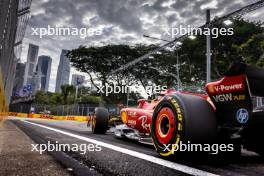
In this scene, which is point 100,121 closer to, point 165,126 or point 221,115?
point 165,126

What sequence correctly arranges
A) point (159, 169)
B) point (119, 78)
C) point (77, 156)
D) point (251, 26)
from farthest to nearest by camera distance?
point (119, 78) → point (251, 26) → point (77, 156) → point (159, 169)

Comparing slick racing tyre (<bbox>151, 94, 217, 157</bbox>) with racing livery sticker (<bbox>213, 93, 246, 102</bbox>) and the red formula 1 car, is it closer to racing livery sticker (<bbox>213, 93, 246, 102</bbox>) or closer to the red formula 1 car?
the red formula 1 car

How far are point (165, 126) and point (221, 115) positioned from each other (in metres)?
0.69

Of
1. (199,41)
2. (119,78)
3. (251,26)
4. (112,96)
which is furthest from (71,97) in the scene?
(251,26)

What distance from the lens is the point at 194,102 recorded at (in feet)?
9.34

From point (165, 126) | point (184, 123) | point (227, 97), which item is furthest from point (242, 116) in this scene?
point (165, 126)

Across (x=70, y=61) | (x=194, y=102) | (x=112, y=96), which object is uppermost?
(x=70, y=61)

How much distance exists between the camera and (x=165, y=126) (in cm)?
316

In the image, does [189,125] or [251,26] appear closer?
[189,125]

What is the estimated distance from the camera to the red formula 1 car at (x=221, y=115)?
250 cm

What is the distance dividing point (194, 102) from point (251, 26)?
90.4 feet

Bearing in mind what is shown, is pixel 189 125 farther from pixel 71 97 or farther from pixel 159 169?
pixel 71 97

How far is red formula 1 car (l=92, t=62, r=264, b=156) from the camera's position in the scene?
250 centimetres

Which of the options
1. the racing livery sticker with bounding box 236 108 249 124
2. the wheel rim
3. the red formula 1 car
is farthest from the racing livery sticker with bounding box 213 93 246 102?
the wheel rim
